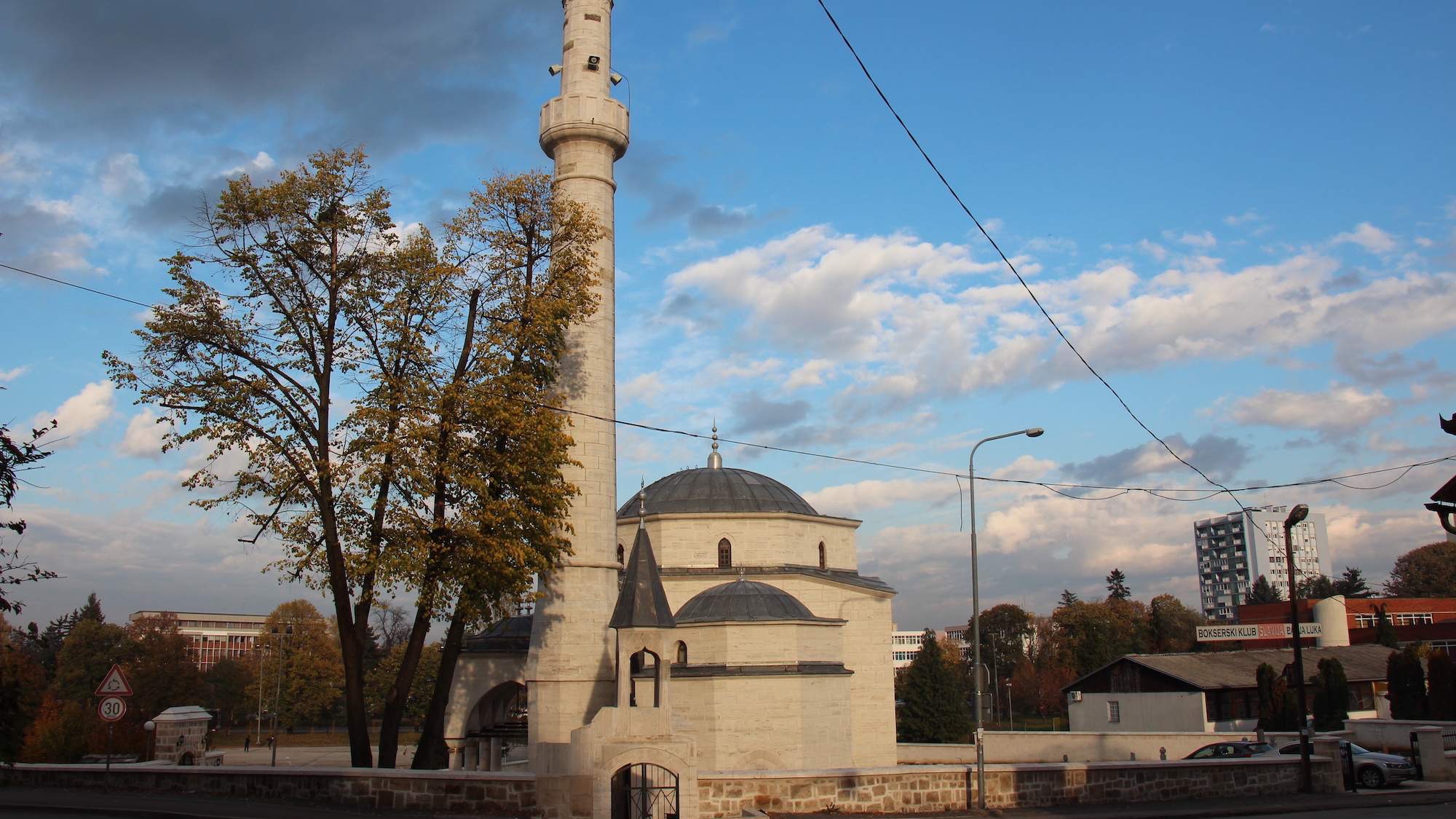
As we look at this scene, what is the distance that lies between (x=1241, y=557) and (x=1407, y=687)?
408ft

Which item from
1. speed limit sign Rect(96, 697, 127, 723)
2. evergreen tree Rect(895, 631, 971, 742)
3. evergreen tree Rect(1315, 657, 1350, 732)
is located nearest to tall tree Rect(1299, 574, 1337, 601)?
evergreen tree Rect(895, 631, 971, 742)

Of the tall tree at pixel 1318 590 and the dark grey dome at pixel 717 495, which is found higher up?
the dark grey dome at pixel 717 495

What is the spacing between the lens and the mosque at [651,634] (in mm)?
15617

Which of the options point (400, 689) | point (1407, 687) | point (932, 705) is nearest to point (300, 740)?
point (932, 705)

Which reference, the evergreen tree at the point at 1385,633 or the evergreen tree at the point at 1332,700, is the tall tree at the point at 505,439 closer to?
the evergreen tree at the point at 1332,700

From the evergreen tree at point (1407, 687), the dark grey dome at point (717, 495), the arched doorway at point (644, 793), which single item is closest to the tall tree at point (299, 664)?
the dark grey dome at point (717, 495)

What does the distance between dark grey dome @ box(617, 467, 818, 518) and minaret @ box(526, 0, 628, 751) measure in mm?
10824

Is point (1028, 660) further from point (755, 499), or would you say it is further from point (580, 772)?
point (580, 772)

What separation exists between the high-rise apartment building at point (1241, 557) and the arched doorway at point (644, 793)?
13285cm

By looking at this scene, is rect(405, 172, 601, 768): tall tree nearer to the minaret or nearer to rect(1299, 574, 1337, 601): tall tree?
the minaret

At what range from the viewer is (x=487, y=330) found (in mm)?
18453

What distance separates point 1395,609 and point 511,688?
57945mm

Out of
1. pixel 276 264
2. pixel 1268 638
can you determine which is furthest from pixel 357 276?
pixel 1268 638

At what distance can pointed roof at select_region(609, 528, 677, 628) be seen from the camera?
1769 cm
